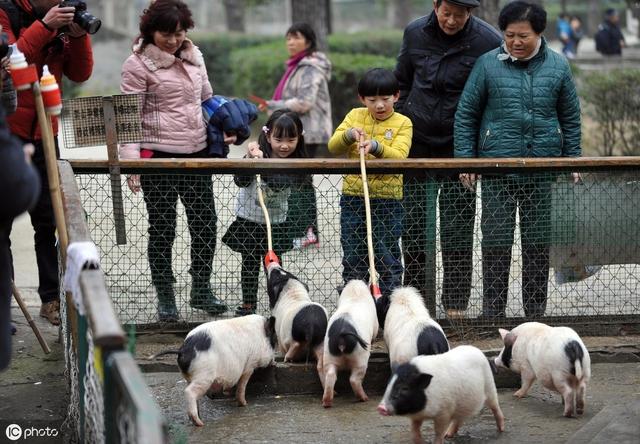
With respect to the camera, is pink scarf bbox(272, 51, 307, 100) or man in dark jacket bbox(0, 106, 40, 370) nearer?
man in dark jacket bbox(0, 106, 40, 370)

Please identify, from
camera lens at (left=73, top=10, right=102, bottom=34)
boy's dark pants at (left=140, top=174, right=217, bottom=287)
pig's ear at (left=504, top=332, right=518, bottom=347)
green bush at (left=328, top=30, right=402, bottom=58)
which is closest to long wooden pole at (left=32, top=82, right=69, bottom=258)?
camera lens at (left=73, top=10, right=102, bottom=34)

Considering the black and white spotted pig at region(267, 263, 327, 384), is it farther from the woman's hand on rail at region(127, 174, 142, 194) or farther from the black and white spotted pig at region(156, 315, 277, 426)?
the woman's hand on rail at region(127, 174, 142, 194)

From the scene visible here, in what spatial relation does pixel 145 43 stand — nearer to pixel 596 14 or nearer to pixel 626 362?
pixel 626 362

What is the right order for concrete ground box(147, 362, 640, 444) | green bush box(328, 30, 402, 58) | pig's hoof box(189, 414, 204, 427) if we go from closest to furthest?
1. concrete ground box(147, 362, 640, 444)
2. pig's hoof box(189, 414, 204, 427)
3. green bush box(328, 30, 402, 58)

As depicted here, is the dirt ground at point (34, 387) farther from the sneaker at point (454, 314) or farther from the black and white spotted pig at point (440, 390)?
the sneaker at point (454, 314)

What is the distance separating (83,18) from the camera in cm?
653

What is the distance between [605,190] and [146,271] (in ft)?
9.23

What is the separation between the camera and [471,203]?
6898mm

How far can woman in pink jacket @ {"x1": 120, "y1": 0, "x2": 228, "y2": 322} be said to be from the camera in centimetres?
683

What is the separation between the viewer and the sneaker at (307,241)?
22.8 ft

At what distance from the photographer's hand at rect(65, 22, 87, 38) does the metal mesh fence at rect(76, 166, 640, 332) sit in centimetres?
97

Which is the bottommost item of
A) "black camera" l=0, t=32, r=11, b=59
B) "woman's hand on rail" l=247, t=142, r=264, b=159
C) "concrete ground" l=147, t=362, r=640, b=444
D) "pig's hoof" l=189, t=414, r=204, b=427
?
"concrete ground" l=147, t=362, r=640, b=444

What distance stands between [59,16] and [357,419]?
281 centimetres

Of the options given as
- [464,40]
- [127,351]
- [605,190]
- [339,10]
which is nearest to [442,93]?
[464,40]
